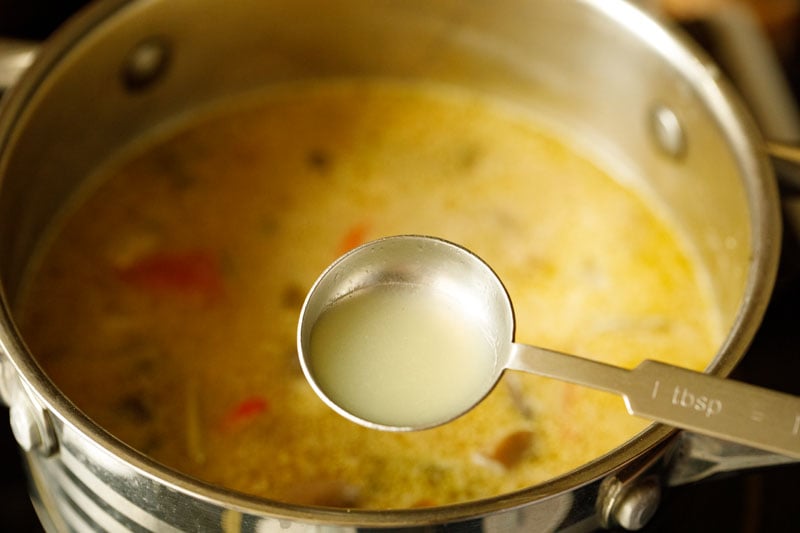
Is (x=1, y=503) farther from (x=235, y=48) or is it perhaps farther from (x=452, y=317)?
(x=235, y=48)

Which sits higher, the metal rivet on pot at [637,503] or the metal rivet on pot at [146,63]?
the metal rivet on pot at [146,63]

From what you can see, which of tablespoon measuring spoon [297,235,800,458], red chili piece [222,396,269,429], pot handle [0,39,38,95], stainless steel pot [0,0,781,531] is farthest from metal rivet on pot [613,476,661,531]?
pot handle [0,39,38,95]

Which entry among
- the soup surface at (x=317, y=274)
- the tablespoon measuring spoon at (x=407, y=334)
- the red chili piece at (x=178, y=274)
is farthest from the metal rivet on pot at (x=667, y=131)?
the red chili piece at (x=178, y=274)

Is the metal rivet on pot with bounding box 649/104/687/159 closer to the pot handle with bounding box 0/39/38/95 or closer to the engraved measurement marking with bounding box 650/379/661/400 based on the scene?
the engraved measurement marking with bounding box 650/379/661/400

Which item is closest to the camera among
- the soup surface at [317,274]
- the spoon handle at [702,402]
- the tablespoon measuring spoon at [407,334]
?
the spoon handle at [702,402]

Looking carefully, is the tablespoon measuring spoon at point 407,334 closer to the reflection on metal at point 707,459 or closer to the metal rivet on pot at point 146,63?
the reflection on metal at point 707,459

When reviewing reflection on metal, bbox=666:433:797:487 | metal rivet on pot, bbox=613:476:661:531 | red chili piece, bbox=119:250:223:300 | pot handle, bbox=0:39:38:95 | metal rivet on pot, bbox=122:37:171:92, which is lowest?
red chili piece, bbox=119:250:223:300

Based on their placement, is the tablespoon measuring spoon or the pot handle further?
the pot handle
